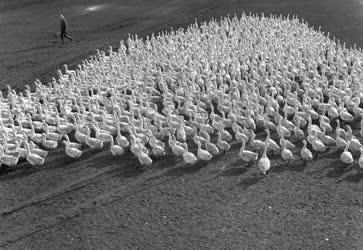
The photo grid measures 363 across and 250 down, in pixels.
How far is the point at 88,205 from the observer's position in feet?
50.9

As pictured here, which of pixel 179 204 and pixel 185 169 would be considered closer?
pixel 179 204

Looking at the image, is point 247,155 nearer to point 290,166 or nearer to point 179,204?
point 290,166

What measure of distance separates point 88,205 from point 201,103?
7.21 meters

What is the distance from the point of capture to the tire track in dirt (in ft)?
47.2

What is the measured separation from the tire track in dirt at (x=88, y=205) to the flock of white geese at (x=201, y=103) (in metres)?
0.82

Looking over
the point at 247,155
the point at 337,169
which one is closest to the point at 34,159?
the point at 247,155

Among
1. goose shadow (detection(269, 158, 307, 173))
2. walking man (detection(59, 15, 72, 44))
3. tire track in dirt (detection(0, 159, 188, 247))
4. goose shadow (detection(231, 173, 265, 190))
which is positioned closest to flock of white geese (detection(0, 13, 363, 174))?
goose shadow (detection(269, 158, 307, 173))

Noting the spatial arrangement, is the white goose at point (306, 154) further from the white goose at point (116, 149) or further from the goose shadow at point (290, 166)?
the white goose at point (116, 149)

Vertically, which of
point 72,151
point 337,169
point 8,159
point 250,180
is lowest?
point 337,169

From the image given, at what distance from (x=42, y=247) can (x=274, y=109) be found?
10.2 m

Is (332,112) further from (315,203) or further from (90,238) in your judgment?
(90,238)

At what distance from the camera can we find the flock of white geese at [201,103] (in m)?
17.9

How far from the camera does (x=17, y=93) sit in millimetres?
24656

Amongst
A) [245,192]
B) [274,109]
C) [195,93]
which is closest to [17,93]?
[195,93]
